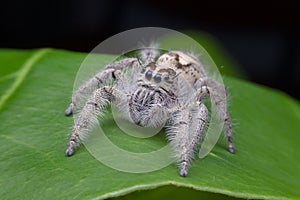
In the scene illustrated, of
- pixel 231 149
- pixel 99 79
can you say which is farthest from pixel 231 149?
pixel 99 79

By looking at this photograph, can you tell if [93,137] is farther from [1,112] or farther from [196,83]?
[196,83]

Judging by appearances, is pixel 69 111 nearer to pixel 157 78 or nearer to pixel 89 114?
pixel 89 114

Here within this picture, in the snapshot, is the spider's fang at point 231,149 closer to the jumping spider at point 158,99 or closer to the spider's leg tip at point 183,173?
the jumping spider at point 158,99

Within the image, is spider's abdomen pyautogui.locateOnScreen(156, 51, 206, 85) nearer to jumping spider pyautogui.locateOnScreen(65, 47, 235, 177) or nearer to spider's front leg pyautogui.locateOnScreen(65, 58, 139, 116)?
jumping spider pyautogui.locateOnScreen(65, 47, 235, 177)

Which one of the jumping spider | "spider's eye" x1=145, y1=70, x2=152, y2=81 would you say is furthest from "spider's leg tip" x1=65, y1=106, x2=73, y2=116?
"spider's eye" x1=145, y1=70, x2=152, y2=81

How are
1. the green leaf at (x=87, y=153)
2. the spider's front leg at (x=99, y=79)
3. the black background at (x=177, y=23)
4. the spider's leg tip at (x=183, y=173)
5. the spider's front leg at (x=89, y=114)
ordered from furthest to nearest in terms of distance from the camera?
the black background at (x=177, y=23) → the spider's front leg at (x=99, y=79) → the spider's front leg at (x=89, y=114) → the spider's leg tip at (x=183, y=173) → the green leaf at (x=87, y=153)

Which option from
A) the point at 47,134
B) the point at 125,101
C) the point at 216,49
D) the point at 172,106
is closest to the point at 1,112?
the point at 47,134

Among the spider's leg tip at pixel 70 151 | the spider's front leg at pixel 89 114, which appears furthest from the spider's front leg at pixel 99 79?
the spider's leg tip at pixel 70 151
